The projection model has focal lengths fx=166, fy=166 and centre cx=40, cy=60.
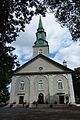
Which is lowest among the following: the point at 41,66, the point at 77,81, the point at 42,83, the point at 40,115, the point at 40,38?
the point at 40,115

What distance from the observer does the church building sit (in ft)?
115

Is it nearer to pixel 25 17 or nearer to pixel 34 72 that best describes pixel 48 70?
pixel 34 72

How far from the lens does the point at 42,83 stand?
121ft

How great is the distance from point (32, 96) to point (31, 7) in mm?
27349

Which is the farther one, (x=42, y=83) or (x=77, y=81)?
(x=77, y=81)

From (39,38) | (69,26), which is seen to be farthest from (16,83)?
(69,26)

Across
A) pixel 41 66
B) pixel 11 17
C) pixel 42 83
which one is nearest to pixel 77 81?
pixel 41 66

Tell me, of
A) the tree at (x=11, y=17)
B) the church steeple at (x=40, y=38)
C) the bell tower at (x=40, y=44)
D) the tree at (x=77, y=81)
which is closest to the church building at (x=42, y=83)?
the bell tower at (x=40, y=44)

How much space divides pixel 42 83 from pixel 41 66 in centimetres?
408

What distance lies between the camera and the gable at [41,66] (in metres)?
37.9

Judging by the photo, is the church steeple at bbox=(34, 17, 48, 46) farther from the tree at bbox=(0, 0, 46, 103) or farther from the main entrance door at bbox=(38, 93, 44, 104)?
the tree at bbox=(0, 0, 46, 103)

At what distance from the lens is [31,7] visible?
1059cm

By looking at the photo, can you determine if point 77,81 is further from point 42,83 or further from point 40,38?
point 42,83

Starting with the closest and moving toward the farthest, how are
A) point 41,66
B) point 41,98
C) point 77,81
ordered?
point 41,98 → point 41,66 → point 77,81
